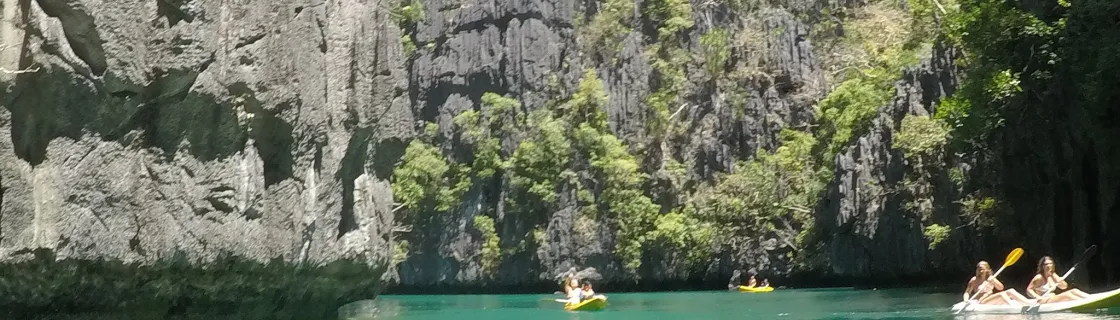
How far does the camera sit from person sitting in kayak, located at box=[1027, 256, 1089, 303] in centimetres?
1659

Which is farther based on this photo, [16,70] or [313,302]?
[313,302]

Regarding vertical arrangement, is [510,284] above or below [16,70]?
below

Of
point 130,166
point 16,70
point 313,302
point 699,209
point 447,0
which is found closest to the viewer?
point 16,70

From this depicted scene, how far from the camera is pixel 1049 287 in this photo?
17.1 m

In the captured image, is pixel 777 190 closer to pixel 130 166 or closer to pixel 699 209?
pixel 699 209

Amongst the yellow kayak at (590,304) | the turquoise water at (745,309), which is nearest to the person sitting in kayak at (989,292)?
the turquoise water at (745,309)

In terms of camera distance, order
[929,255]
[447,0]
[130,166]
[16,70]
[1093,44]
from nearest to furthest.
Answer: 1. [16,70]
2. [130,166]
3. [1093,44]
4. [929,255]
5. [447,0]

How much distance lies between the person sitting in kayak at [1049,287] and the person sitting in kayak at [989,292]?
0.30 meters

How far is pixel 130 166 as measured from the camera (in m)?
12.6

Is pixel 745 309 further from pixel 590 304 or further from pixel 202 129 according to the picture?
pixel 202 129

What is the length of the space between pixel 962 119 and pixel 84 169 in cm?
1810

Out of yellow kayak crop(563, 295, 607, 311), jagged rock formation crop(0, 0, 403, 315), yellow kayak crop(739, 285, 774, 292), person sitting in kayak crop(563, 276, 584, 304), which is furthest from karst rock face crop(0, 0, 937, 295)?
yellow kayak crop(739, 285, 774, 292)

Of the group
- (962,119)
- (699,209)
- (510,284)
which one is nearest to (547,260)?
(510,284)

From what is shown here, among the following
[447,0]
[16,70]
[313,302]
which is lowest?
[313,302]
